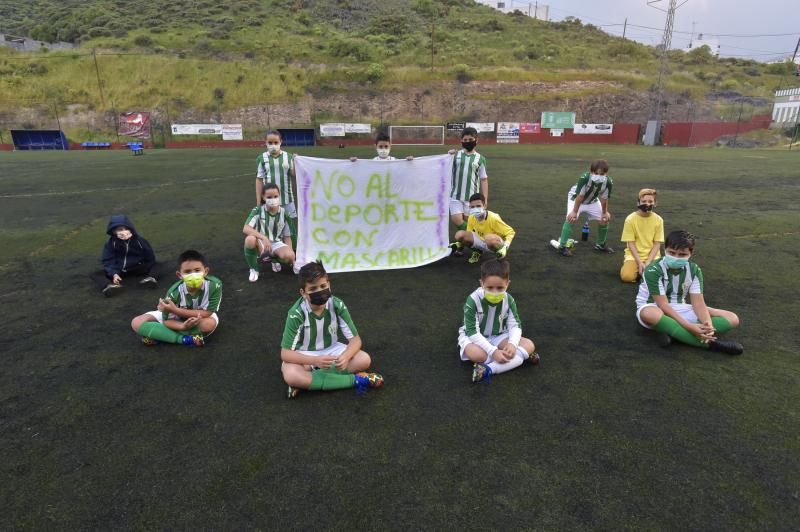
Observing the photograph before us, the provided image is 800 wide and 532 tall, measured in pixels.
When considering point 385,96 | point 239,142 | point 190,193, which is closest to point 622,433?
point 190,193

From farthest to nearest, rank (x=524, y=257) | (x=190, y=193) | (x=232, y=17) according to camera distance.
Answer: (x=232, y=17)
(x=190, y=193)
(x=524, y=257)

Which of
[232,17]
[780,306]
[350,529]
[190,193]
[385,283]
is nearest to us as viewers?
[350,529]

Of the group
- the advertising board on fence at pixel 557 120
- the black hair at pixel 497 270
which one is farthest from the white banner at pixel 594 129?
the black hair at pixel 497 270

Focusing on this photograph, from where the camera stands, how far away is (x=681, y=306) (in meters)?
4.27

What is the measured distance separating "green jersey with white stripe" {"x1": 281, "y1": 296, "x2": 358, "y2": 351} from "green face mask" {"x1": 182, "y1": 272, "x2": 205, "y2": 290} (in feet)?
4.12

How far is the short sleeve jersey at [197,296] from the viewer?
14.4 ft

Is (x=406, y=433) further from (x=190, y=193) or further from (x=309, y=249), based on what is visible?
(x=190, y=193)

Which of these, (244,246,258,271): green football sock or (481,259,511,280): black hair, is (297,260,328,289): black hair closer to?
(481,259,511,280): black hair

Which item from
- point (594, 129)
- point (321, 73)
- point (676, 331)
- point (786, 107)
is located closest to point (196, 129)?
point (321, 73)

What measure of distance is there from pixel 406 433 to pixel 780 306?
455 cm

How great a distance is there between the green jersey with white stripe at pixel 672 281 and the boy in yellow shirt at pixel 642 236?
1541 mm

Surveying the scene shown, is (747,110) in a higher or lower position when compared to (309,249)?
higher

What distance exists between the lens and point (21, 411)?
10.9ft

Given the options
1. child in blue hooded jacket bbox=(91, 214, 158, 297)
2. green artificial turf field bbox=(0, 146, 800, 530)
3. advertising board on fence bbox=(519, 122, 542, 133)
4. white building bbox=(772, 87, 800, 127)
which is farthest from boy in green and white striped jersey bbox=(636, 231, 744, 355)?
white building bbox=(772, 87, 800, 127)
